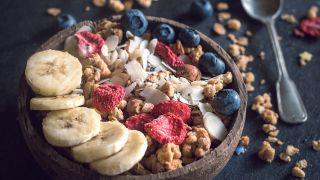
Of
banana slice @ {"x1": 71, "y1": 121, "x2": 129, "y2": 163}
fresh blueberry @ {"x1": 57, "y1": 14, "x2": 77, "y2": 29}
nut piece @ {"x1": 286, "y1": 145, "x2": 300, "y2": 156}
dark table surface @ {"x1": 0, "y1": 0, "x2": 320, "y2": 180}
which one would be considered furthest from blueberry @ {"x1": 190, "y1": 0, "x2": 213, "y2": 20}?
banana slice @ {"x1": 71, "y1": 121, "x2": 129, "y2": 163}

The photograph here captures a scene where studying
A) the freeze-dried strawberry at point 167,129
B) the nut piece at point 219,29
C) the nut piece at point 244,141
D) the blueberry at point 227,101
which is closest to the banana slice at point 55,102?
the freeze-dried strawberry at point 167,129

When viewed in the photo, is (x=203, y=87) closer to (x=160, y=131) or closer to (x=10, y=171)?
(x=160, y=131)

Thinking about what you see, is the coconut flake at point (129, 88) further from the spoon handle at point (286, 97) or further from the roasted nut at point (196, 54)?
the spoon handle at point (286, 97)

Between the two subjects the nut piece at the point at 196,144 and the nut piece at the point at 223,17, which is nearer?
the nut piece at the point at 196,144

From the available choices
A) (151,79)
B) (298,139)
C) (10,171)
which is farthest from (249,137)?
(10,171)

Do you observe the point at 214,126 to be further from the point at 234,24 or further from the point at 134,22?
the point at 234,24

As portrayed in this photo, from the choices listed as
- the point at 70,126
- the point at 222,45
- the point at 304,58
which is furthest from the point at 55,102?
the point at 304,58
